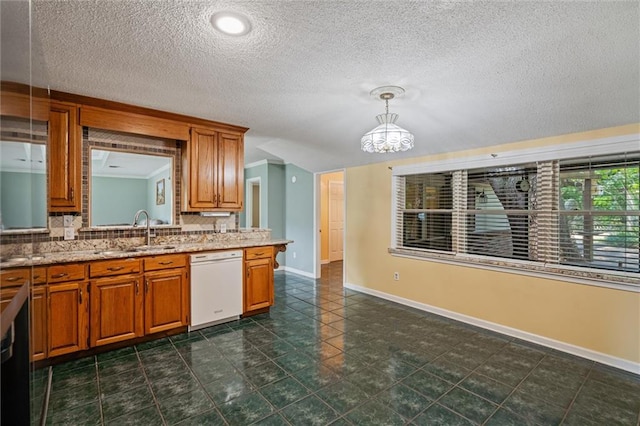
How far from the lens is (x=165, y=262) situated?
313 centimetres

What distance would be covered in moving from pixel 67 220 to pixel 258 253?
1957 mm

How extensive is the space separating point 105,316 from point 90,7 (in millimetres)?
2462

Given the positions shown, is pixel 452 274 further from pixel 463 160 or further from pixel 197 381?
pixel 197 381

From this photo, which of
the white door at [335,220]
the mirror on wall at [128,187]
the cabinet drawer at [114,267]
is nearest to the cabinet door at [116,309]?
the cabinet drawer at [114,267]

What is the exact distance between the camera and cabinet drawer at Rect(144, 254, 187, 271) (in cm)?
304

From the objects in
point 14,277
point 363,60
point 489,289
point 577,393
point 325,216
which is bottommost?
point 577,393

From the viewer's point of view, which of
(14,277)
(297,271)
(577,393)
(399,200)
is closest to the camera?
(14,277)

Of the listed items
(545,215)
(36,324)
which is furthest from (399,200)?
(36,324)

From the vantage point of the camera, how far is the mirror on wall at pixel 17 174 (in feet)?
3.05

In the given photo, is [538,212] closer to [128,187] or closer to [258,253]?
[258,253]

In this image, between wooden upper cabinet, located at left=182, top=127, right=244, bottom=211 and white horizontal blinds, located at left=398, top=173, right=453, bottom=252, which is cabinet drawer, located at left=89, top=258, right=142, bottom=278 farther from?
white horizontal blinds, located at left=398, top=173, right=453, bottom=252

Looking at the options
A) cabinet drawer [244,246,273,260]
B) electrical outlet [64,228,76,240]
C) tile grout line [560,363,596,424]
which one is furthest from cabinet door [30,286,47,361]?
tile grout line [560,363,596,424]

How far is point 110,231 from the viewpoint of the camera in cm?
327

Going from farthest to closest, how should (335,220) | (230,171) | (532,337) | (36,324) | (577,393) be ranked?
(335,220) < (230,171) < (532,337) < (577,393) < (36,324)
